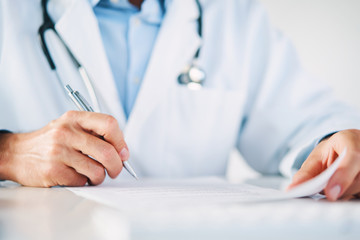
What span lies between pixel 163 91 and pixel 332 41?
5.01ft

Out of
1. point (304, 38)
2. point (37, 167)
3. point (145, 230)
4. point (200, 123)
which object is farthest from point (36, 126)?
point (304, 38)

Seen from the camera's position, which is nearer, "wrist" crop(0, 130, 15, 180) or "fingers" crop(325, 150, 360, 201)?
"fingers" crop(325, 150, 360, 201)

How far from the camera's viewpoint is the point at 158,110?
929 millimetres

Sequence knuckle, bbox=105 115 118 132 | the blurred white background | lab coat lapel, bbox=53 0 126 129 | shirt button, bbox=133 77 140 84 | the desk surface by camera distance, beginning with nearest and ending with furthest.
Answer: the desk surface, knuckle, bbox=105 115 118 132, lab coat lapel, bbox=53 0 126 129, shirt button, bbox=133 77 140 84, the blurred white background

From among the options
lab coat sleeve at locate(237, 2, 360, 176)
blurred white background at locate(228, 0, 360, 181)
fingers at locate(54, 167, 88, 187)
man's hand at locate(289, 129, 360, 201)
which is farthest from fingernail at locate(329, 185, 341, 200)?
blurred white background at locate(228, 0, 360, 181)

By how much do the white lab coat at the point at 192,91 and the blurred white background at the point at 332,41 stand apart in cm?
106

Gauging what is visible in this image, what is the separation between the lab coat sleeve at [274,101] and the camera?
98 centimetres

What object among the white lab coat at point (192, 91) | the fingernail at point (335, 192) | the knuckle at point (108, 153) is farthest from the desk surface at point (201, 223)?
the white lab coat at point (192, 91)

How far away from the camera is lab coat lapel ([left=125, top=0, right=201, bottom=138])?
873 millimetres

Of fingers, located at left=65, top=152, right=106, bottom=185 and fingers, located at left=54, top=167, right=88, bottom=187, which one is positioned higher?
fingers, located at left=65, top=152, right=106, bottom=185

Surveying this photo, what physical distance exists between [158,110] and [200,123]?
0.13m

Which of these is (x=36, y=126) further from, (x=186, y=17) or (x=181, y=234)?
(x=181, y=234)

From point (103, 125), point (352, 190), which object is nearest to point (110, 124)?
point (103, 125)

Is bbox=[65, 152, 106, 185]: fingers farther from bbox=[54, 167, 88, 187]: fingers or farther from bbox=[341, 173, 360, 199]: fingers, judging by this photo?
bbox=[341, 173, 360, 199]: fingers
